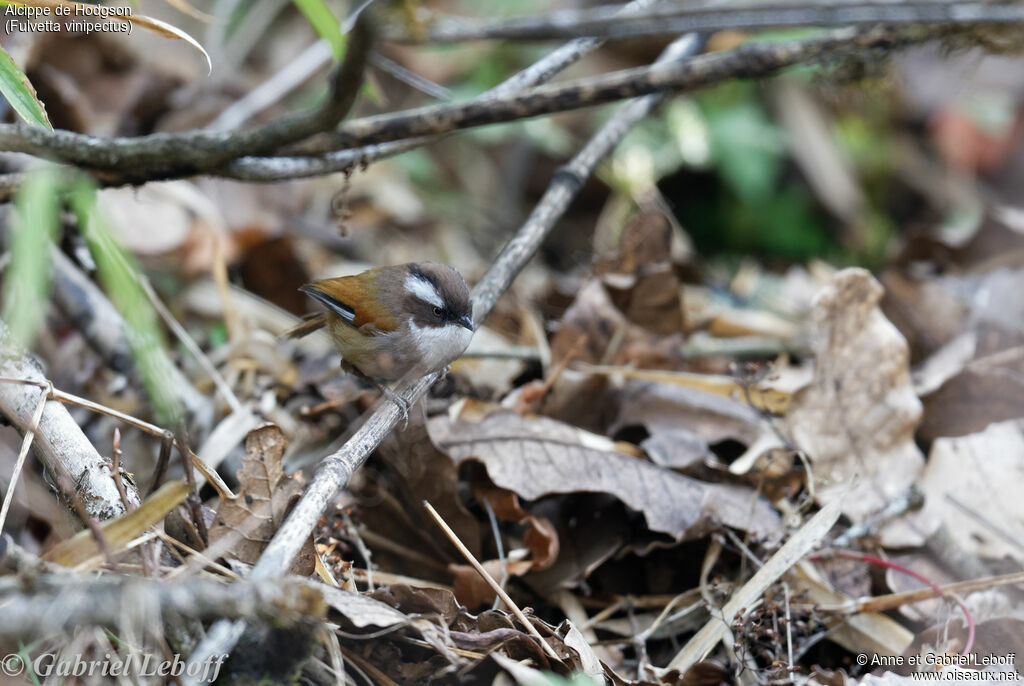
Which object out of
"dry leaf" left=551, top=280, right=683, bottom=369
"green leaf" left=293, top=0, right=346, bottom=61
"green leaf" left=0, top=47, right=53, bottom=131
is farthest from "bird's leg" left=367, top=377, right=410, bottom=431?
"green leaf" left=0, top=47, right=53, bottom=131

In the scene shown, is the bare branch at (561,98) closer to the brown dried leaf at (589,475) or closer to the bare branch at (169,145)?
the bare branch at (169,145)

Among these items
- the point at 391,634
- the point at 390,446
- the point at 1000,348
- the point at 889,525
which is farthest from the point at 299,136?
the point at 1000,348

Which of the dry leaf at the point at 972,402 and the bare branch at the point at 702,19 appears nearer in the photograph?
the bare branch at the point at 702,19

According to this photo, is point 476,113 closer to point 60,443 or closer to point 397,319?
point 397,319

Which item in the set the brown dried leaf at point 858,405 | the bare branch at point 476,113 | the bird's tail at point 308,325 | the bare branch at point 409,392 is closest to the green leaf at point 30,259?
the bare branch at point 476,113

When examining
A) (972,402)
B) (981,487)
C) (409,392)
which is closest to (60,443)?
(409,392)

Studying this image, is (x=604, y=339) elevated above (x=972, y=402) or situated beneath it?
elevated above

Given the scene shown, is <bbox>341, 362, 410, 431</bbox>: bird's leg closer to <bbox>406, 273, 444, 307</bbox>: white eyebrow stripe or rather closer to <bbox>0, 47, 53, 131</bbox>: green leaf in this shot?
<bbox>406, 273, 444, 307</bbox>: white eyebrow stripe
